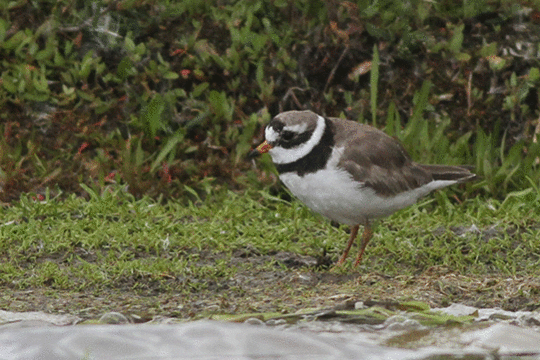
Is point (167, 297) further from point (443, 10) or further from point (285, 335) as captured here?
point (443, 10)

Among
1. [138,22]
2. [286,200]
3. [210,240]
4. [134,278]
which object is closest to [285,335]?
[134,278]

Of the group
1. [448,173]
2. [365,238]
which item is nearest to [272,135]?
[365,238]

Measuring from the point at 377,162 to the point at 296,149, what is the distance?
0.54 meters

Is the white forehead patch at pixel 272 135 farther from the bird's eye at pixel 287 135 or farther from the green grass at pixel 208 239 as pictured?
the green grass at pixel 208 239

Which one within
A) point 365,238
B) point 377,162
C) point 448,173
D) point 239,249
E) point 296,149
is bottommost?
point 239,249

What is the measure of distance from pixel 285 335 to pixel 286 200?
3.94 m

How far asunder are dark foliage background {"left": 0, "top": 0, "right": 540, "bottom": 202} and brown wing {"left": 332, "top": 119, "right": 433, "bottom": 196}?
1.78 m

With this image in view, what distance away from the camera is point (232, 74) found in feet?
26.9

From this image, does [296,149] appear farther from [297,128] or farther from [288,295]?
[288,295]

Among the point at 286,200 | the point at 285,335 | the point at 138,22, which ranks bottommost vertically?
the point at 286,200

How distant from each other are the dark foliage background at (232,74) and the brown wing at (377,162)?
1.78 metres

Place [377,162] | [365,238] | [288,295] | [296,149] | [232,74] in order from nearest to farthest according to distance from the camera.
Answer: [288,295], [296,149], [377,162], [365,238], [232,74]

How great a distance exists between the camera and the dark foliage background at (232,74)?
7914 millimetres

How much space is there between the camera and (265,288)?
17.8 feet
